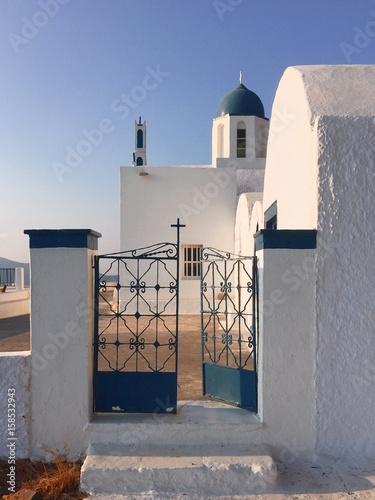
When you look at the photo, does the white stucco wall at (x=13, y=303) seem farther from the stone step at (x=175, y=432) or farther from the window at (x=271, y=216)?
the stone step at (x=175, y=432)

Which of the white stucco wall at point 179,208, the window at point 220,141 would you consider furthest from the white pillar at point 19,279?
the window at point 220,141

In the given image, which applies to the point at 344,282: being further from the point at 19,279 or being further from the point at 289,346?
the point at 19,279

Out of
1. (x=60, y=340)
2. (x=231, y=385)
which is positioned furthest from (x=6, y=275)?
(x=231, y=385)

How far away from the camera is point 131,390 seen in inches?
150

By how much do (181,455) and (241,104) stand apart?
1493 centimetres

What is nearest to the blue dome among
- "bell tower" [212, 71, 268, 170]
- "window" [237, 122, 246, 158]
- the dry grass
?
"bell tower" [212, 71, 268, 170]

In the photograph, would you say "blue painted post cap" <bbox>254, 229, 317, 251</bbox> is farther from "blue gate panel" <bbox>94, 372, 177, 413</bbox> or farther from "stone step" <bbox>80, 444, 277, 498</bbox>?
"stone step" <bbox>80, 444, 277, 498</bbox>

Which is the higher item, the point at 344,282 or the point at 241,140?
the point at 241,140

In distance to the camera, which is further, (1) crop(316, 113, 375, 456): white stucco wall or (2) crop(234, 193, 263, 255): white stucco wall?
(2) crop(234, 193, 263, 255): white stucco wall

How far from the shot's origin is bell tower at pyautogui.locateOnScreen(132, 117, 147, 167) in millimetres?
21859

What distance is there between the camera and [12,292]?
13.2 m

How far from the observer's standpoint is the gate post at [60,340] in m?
3.62

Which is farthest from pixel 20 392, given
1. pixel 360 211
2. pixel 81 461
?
pixel 360 211

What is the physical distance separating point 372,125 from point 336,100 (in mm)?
494
